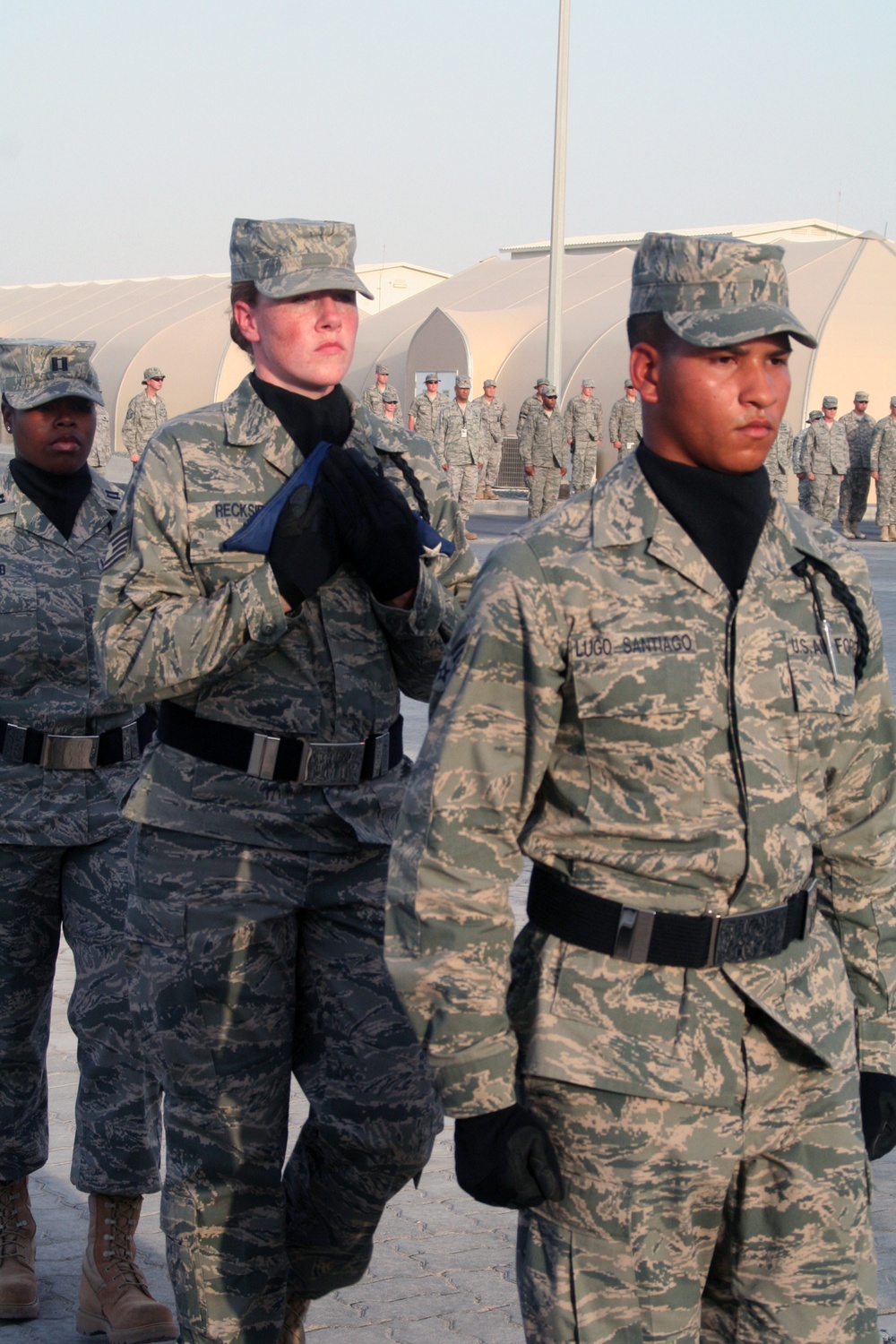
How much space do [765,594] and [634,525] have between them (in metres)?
0.21

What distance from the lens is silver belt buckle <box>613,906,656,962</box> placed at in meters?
2.40

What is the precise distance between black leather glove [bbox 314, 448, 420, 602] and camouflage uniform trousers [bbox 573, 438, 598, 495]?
2757 centimetres

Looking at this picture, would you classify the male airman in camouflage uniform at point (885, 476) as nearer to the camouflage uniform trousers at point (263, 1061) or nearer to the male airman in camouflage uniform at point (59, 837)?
the male airman in camouflage uniform at point (59, 837)

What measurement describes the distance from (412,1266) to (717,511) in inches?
86.6

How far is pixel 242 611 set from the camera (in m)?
3.26

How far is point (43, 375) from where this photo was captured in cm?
439

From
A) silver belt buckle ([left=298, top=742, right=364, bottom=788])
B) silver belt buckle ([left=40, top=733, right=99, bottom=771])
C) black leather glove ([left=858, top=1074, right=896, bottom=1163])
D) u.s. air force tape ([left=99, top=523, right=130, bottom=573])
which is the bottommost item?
black leather glove ([left=858, top=1074, right=896, bottom=1163])

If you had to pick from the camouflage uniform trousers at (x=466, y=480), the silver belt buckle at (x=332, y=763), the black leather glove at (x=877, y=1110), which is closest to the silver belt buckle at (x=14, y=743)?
the silver belt buckle at (x=332, y=763)

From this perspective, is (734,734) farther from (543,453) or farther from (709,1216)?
(543,453)

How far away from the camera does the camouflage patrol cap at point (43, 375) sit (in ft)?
14.3

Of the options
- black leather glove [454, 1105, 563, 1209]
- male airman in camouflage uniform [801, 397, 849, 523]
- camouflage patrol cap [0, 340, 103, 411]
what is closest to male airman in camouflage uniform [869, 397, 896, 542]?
male airman in camouflage uniform [801, 397, 849, 523]

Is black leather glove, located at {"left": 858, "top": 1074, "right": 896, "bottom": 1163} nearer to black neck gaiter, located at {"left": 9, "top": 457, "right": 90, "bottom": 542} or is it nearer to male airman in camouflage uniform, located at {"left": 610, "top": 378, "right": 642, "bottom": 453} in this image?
black neck gaiter, located at {"left": 9, "top": 457, "right": 90, "bottom": 542}

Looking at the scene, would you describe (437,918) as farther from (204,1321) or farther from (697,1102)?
(204,1321)

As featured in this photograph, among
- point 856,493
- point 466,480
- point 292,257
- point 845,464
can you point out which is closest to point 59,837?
point 292,257
